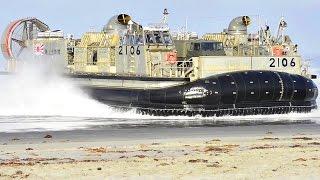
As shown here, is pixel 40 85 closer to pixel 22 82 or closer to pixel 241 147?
pixel 22 82

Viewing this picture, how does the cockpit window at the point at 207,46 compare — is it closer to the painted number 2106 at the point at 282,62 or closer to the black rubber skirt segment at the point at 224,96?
the painted number 2106 at the point at 282,62

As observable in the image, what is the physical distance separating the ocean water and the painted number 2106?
151cm

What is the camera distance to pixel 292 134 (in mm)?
13867

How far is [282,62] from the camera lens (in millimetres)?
19578

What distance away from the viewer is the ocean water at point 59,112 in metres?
16.2

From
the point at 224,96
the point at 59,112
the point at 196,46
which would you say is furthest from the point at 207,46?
the point at 59,112

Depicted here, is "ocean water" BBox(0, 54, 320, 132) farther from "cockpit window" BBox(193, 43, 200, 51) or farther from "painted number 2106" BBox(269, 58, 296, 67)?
"cockpit window" BBox(193, 43, 200, 51)

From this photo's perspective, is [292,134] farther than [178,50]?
No

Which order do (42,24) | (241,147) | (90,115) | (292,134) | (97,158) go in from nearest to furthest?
(97,158) → (241,147) → (292,134) → (90,115) → (42,24)

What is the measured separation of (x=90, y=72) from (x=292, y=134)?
869 centimetres

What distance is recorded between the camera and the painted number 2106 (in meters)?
19.4

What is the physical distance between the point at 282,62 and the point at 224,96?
2745 mm

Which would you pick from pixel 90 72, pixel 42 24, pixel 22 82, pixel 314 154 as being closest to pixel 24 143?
pixel 314 154

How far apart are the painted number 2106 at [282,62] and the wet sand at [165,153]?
4.49 metres
